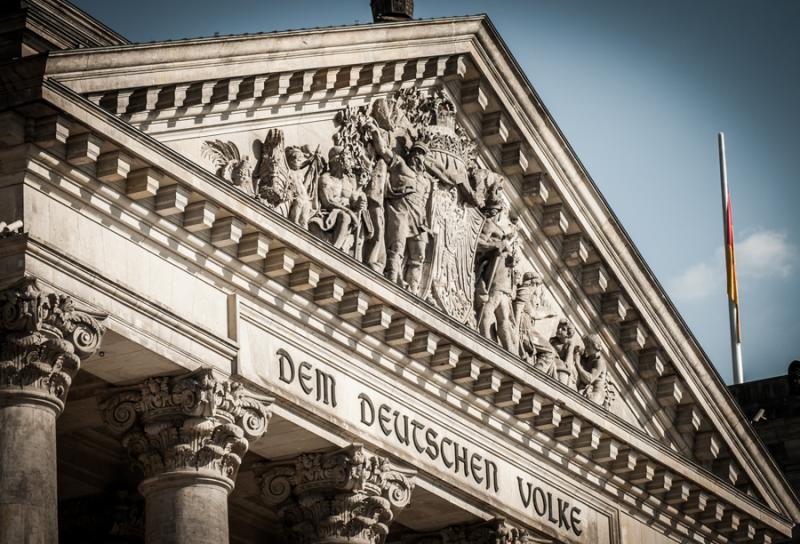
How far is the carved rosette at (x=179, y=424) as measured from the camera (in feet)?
80.6

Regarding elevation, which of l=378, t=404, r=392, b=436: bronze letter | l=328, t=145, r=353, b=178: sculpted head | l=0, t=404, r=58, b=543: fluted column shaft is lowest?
l=0, t=404, r=58, b=543: fluted column shaft

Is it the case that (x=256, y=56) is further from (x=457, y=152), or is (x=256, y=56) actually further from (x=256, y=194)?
(x=457, y=152)

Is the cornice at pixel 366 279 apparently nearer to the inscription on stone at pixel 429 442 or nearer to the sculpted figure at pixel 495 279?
the sculpted figure at pixel 495 279

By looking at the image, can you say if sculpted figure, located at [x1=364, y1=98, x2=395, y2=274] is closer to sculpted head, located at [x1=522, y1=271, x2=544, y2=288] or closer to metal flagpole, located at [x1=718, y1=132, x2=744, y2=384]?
sculpted head, located at [x1=522, y1=271, x2=544, y2=288]

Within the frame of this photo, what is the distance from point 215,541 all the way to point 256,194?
4.97 metres

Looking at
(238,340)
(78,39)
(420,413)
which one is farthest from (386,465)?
(78,39)

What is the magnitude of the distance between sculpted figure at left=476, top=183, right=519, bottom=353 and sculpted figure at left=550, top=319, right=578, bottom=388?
1.83m

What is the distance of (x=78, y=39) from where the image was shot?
24562mm

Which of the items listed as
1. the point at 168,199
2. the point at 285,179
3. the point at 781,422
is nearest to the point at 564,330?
the point at 285,179

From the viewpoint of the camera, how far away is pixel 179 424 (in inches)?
973

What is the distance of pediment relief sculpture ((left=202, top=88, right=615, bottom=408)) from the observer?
2743cm

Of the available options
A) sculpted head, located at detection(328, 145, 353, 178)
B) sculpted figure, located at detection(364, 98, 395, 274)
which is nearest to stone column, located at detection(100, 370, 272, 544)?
sculpted figure, located at detection(364, 98, 395, 274)

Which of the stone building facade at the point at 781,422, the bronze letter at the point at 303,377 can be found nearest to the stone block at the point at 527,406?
the bronze letter at the point at 303,377

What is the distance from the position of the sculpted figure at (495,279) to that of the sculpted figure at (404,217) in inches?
76.9
